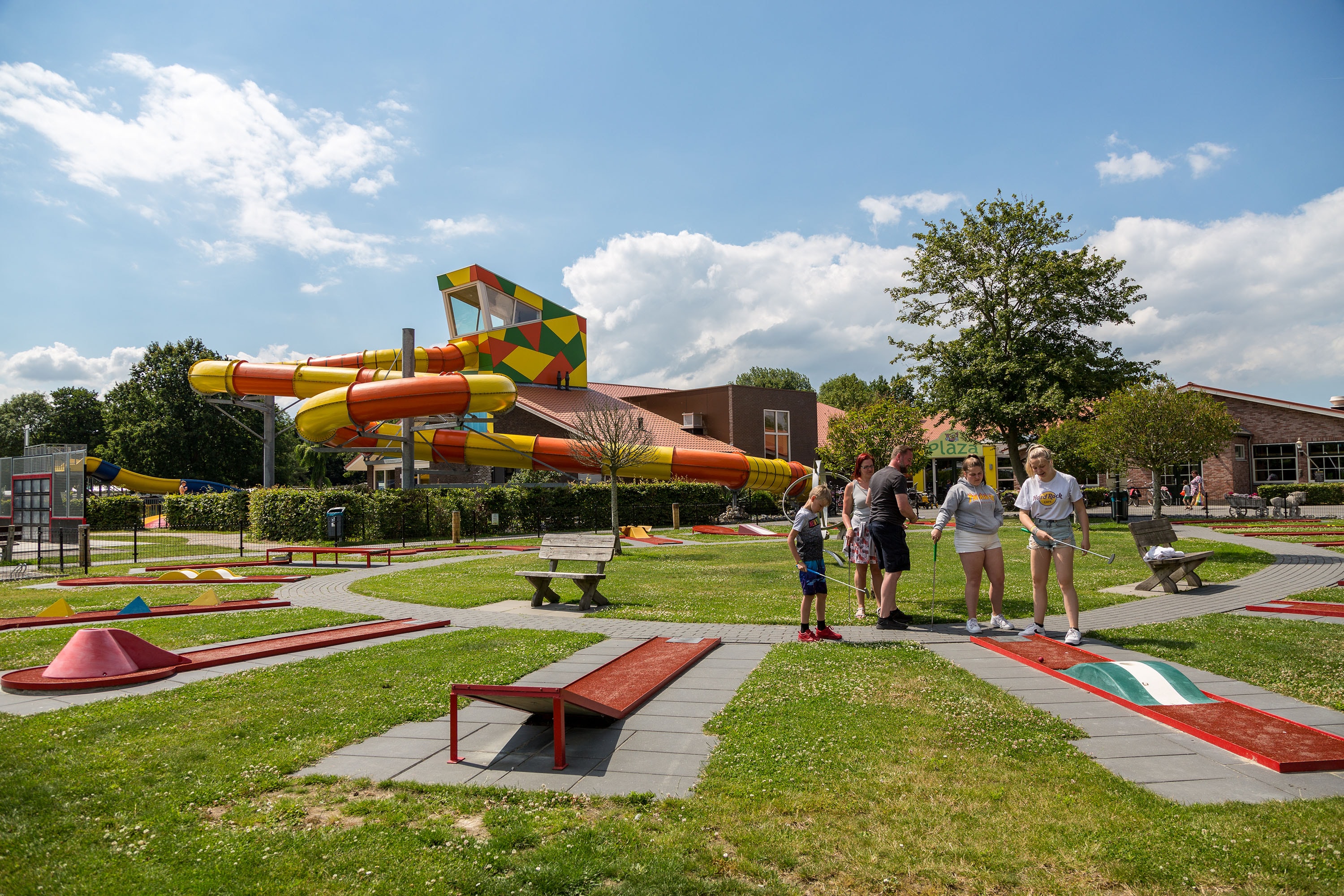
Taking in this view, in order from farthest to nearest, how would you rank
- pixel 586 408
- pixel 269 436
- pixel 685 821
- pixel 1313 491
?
pixel 1313 491 < pixel 586 408 < pixel 269 436 < pixel 685 821

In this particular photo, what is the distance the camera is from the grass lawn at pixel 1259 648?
5430 mm

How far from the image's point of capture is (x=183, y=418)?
47250 mm

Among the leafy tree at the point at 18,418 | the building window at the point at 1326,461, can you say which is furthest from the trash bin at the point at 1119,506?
the leafy tree at the point at 18,418

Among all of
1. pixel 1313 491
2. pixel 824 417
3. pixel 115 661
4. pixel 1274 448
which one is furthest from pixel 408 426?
pixel 1274 448

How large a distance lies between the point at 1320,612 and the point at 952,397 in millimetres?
20733

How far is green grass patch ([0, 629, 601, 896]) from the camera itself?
298cm

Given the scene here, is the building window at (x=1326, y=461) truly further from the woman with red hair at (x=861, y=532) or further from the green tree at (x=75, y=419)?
the green tree at (x=75, y=419)

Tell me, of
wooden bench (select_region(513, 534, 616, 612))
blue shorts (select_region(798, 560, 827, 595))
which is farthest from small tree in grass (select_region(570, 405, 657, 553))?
blue shorts (select_region(798, 560, 827, 595))

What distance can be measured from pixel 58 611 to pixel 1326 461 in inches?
1944

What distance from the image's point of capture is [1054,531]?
720 centimetres

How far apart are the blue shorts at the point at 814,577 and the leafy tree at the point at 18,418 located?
8225 centimetres

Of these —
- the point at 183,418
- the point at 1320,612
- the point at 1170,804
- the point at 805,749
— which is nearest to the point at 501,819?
the point at 805,749

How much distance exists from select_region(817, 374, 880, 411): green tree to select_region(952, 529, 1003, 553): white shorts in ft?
195

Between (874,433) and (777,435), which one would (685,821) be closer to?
(874,433)
